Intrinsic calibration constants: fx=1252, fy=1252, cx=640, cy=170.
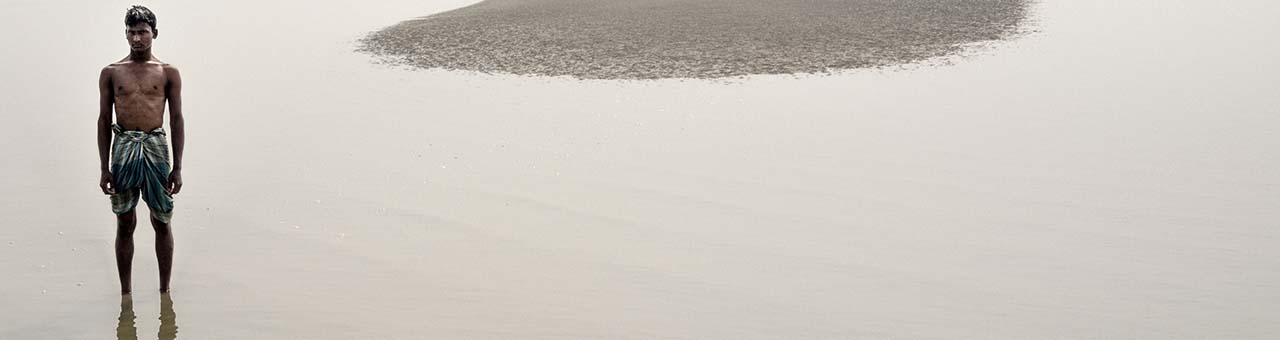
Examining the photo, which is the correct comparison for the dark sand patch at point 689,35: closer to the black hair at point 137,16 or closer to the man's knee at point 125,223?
the man's knee at point 125,223

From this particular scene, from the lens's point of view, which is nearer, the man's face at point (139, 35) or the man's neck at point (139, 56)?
the man's face at point (139, 35)

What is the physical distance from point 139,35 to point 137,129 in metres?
0.55

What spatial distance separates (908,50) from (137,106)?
1202 cm

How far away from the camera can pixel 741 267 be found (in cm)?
792

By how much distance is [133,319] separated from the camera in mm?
7047

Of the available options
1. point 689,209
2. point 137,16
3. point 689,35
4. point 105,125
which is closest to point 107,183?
point 105,125

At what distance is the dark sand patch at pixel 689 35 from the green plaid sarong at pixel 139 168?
8846 mm

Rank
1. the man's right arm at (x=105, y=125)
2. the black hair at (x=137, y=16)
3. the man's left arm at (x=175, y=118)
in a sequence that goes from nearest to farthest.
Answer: the black hair at (x=137, y=16) < the man's right arm at (x=105, y=125) < the man's left arm at (x=175, y=118)

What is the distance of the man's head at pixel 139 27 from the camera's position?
6.76m

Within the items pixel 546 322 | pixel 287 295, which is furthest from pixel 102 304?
pixel 546 322

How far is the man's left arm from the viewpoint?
7.12 m

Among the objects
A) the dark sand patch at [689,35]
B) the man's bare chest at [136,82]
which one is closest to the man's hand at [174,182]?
the man's bare chest at [136,82]

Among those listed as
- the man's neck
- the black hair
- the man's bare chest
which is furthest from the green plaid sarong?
the black hair

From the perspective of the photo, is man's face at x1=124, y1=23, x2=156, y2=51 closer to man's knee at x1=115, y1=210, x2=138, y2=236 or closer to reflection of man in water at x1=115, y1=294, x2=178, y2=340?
man's knee at x1=115, y1=210, x2=138, y2=236
